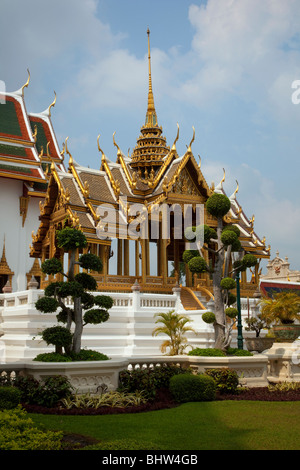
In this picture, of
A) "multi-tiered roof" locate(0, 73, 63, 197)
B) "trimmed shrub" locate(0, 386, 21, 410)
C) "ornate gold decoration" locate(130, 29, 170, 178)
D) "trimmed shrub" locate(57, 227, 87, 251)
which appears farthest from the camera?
"multi-tiered roof" locate(0, 73, 63, 197)

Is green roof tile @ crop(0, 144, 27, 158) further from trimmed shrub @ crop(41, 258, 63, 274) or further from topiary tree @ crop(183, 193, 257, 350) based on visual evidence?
trimmed shrub @ crop(41, 258, 63, 274)

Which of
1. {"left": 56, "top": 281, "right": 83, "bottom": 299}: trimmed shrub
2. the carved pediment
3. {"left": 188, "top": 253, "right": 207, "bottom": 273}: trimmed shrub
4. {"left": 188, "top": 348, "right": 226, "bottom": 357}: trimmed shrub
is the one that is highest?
the carved pediment

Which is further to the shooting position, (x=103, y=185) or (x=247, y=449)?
(x=103, y=185)

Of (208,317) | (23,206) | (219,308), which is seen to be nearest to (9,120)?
(23,206)

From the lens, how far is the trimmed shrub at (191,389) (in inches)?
399

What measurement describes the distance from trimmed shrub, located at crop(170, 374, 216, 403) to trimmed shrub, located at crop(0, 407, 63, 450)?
4.30 metres

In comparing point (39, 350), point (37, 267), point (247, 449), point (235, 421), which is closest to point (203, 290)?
point (39, 350)

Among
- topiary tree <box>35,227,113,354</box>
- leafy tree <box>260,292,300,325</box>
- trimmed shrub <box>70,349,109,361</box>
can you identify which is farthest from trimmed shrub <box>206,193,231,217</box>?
trimmed shrub <box>70,349,109,361</box>

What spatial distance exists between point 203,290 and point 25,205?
11046mm

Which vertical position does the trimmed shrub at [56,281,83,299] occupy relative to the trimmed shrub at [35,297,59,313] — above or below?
above

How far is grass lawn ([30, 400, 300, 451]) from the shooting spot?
272 inches

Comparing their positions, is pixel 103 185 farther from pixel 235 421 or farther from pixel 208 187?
pixel 235 421

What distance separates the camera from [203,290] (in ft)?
63.0

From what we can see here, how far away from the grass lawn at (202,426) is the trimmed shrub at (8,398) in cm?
41
